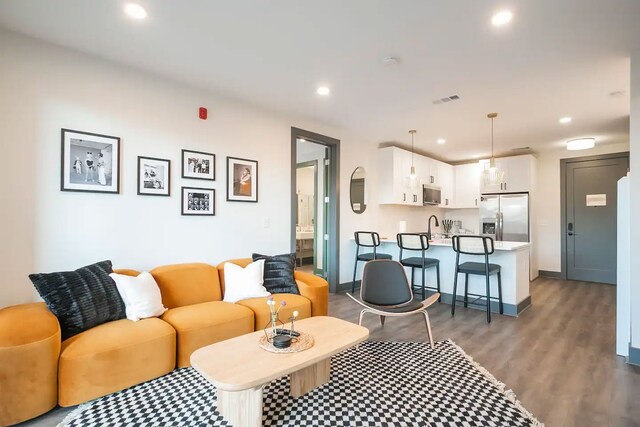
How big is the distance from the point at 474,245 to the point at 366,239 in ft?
5.37

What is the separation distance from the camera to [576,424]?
1.85 meters

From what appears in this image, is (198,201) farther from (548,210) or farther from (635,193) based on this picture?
(548,210)

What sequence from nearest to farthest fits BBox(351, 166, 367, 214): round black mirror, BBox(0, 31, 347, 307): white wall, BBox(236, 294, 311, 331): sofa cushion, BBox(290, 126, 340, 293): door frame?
1. BBox(0, 31, 347, 307): white wall
2. BBox(236, 294, 311, 331): sofa cushion
3. BBox(290, 126, 340, 293): door frame
4. BBox(351, 166, 367, 214): round black mirror

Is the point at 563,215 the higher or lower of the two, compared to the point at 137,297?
higher

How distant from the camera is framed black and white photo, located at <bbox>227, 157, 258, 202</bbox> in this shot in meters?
3.69

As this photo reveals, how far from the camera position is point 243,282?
10.4 ft

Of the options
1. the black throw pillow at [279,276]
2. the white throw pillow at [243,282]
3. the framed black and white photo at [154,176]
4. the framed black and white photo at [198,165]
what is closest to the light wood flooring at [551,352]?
the black throw pillow at [279,276]

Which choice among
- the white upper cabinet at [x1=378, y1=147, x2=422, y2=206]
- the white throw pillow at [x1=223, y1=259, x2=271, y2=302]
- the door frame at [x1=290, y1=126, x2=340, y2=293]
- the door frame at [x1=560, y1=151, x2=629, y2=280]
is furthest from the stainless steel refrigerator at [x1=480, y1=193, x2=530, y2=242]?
the white throw pillow at [x1=223, y1=259, x2=271, y2=302]

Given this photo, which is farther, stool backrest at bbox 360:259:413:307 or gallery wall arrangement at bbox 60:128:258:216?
stool backrest at bbox 360:259:413:307

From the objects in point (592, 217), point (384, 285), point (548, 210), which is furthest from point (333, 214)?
point (592, 217)

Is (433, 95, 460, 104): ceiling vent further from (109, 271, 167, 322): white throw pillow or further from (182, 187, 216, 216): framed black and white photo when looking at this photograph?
(109, 271, 167, 322): white throw pillow

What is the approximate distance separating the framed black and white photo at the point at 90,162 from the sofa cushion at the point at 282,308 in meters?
1.62

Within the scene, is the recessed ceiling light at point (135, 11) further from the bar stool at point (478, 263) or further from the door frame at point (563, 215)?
the door frame at point (563, 215)

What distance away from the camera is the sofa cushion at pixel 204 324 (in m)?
2.45
